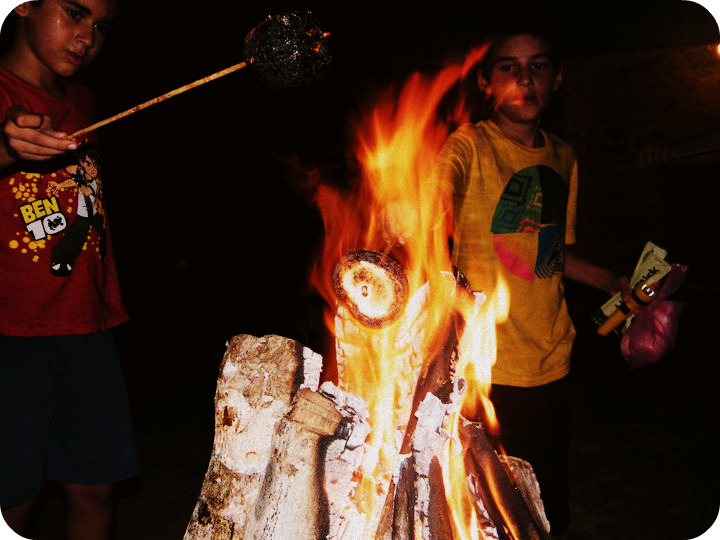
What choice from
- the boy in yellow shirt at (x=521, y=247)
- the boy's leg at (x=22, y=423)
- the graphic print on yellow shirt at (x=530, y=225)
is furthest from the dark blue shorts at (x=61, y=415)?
the graphic print on yellow shirt at (x=530, y=225)

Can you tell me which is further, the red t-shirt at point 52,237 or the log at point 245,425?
the red t-shirt at point 52,237

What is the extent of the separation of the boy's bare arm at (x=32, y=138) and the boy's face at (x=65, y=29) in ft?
1.64

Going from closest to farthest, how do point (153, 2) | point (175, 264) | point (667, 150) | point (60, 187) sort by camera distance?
point (60, 187) < point (667, 150) < point (153, 2) < point (175, 264)

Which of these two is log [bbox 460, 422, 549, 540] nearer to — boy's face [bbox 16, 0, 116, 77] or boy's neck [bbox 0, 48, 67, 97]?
boy's face [bbox 16, 0, 116, 77]

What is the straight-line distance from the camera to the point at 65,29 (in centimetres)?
206

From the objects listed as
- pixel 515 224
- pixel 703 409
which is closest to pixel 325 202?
pixel 515 224

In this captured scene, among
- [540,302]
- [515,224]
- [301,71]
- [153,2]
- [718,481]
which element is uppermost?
[153,2]

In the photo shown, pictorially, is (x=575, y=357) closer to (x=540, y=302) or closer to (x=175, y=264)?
(x=540, y=302)

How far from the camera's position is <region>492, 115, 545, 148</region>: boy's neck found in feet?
8.16

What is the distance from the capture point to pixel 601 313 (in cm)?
261

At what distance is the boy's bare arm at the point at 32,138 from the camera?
5.44 feet

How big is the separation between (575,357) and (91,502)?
15.4ft

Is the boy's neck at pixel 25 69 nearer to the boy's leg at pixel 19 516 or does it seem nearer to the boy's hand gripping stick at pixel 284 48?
the boy's hand gripping stick at pixel 284 48

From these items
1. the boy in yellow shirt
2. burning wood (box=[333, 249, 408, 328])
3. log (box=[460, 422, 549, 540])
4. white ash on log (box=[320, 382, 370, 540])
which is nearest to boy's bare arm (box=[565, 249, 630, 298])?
the boy in yellow shirt
